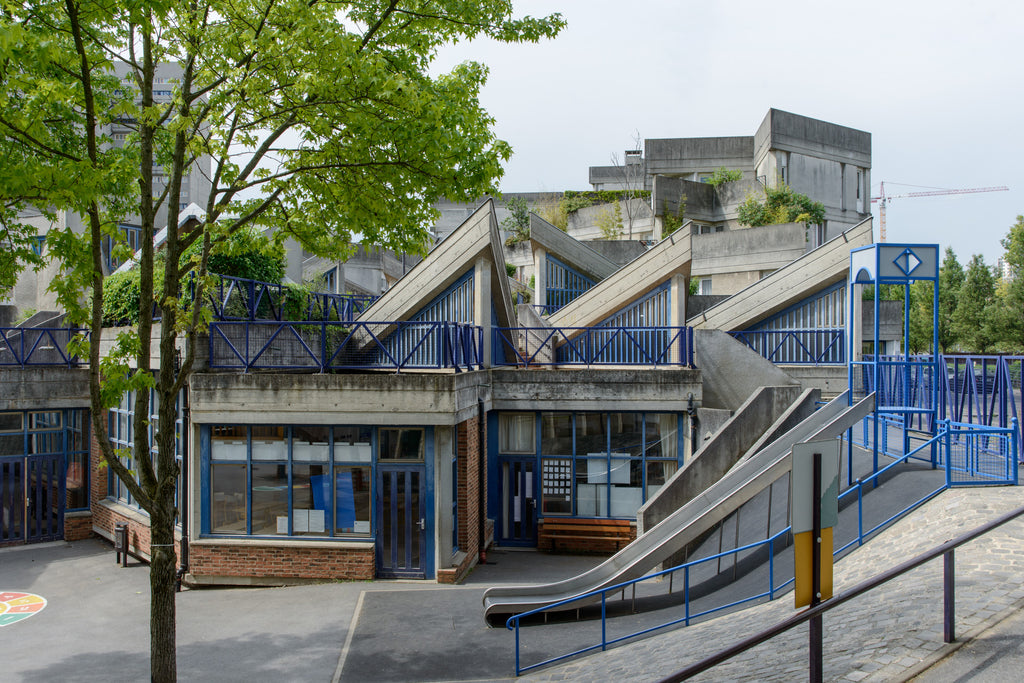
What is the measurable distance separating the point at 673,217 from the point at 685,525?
2288 cm

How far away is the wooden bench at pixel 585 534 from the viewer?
16250mm

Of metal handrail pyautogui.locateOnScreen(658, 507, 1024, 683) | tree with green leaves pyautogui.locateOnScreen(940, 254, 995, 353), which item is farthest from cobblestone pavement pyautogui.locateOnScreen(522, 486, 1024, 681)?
tree with green leaves pyautogui.locateOnScreen(940, 254, 995, 353)

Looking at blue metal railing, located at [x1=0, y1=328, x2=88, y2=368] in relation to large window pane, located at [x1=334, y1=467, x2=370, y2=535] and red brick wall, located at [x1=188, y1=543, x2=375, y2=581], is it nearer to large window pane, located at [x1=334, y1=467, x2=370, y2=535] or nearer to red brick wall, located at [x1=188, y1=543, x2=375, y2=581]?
red brick wall, located at [x1=188, y1=543, x2=375, y2=581]

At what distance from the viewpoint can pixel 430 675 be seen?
947cm

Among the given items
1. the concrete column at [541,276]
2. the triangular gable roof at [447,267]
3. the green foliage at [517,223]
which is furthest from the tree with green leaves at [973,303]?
the triangular gable roof at [447,267]

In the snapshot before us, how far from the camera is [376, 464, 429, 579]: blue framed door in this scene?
1341 cm

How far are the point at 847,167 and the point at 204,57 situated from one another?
34.5m

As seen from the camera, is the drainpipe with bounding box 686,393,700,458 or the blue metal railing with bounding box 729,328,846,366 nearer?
the drainpipe with bounding box 686,393,700,458

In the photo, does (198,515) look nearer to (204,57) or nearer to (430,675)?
(430,675)

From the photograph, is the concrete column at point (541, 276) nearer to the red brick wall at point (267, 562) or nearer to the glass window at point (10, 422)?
the red brick wall at point (267, 562)

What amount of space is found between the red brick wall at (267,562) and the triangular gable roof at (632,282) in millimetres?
8735

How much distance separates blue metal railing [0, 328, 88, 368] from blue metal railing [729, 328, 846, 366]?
16.5m

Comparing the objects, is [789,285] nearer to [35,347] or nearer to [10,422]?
[35,347]

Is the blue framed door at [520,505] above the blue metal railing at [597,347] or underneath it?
underneath
